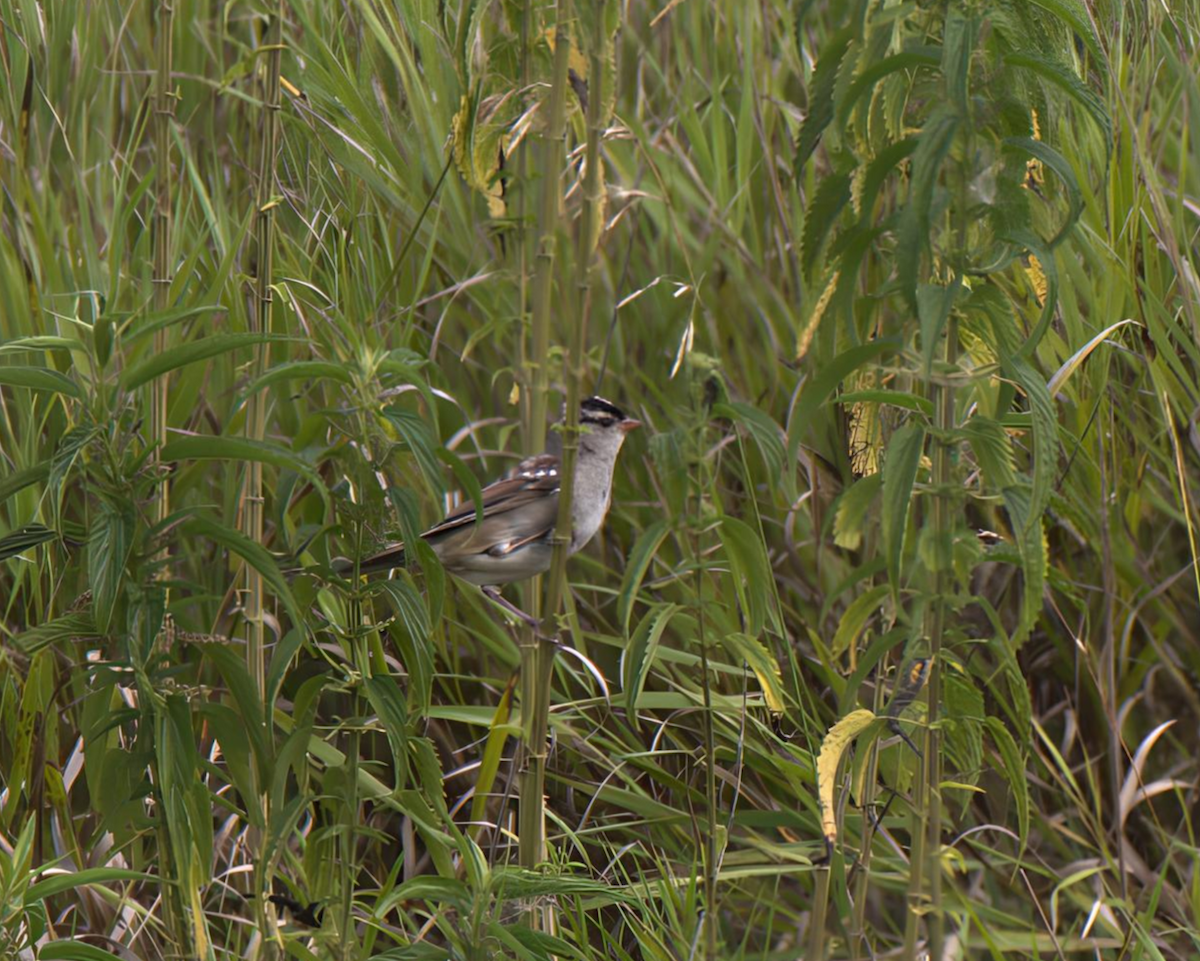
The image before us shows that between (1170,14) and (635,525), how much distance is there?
4.67 ft

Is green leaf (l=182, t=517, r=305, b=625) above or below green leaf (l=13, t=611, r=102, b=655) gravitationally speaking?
above

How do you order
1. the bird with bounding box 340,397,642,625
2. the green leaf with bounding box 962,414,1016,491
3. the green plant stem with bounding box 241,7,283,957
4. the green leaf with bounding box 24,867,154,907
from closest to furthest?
the green leaf with bounding box 962,414,1016,491
the green leaf with bounding box 24,867,154,907
the green plant stem with bounding box 241,7,283,957
the bird with bounding box 340,397,642,625

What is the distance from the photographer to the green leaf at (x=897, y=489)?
1298 mm

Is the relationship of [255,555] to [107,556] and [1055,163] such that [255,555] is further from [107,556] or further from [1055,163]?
[1055,163]

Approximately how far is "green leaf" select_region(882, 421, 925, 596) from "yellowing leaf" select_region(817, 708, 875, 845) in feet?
0.58

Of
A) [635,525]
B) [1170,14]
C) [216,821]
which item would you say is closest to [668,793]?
[635,525]

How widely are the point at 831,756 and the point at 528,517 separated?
32.2 inches

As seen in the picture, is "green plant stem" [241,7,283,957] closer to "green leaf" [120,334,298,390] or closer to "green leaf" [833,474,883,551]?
"green leaf" [120,334,298,390]

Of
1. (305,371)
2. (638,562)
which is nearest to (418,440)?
(305,371)

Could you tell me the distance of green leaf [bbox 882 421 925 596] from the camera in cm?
130

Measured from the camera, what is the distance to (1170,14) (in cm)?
269

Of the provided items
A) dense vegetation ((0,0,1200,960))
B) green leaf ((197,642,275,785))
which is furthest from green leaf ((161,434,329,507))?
green leaf ((197,642,275,785))

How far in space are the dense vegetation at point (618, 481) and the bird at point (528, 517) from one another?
0.11m

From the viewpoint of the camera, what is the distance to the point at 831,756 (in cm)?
138
